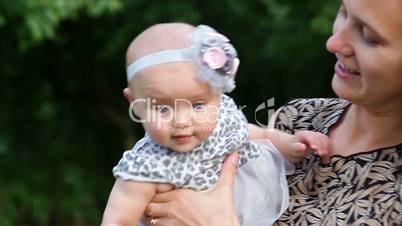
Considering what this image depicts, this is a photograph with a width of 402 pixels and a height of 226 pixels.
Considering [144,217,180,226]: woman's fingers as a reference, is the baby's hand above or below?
above

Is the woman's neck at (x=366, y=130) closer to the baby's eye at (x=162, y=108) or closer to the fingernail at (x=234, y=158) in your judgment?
the fingernail at (x=234, y=158)

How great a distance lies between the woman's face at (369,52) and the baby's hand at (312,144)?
145 mm

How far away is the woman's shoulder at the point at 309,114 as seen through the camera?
2324 mm

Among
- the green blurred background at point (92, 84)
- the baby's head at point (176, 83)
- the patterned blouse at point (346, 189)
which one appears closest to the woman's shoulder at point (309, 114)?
the patterned blouse at point (346, 189)

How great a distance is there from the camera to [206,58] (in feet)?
6.87

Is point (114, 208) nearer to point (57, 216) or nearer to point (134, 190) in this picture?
point (134, 190)

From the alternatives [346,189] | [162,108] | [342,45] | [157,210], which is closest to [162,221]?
[157,210]

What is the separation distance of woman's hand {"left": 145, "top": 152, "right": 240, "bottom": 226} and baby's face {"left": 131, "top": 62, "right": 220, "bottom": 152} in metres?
0.12

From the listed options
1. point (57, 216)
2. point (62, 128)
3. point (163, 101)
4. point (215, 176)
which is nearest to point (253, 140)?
point (215, 176)

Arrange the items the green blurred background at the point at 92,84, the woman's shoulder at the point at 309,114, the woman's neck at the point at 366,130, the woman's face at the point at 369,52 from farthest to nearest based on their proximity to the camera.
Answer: the green blurred background at the point at 92,84 < the woman's shoulder at the point at 309,114 < the woman's neck at the point at 366,130 < the woman's face at the point at 369,52

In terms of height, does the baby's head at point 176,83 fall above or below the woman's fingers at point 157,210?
above

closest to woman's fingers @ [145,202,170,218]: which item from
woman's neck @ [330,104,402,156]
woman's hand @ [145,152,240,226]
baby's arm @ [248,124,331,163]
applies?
woman's hand @ [145,152,240,226]

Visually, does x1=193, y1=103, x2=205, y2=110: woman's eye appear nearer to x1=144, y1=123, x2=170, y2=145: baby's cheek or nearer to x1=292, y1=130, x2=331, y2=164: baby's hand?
x1=144, y1=123, x2=170, y2=145: baby's cheek

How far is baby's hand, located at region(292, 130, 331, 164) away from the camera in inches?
86.7
